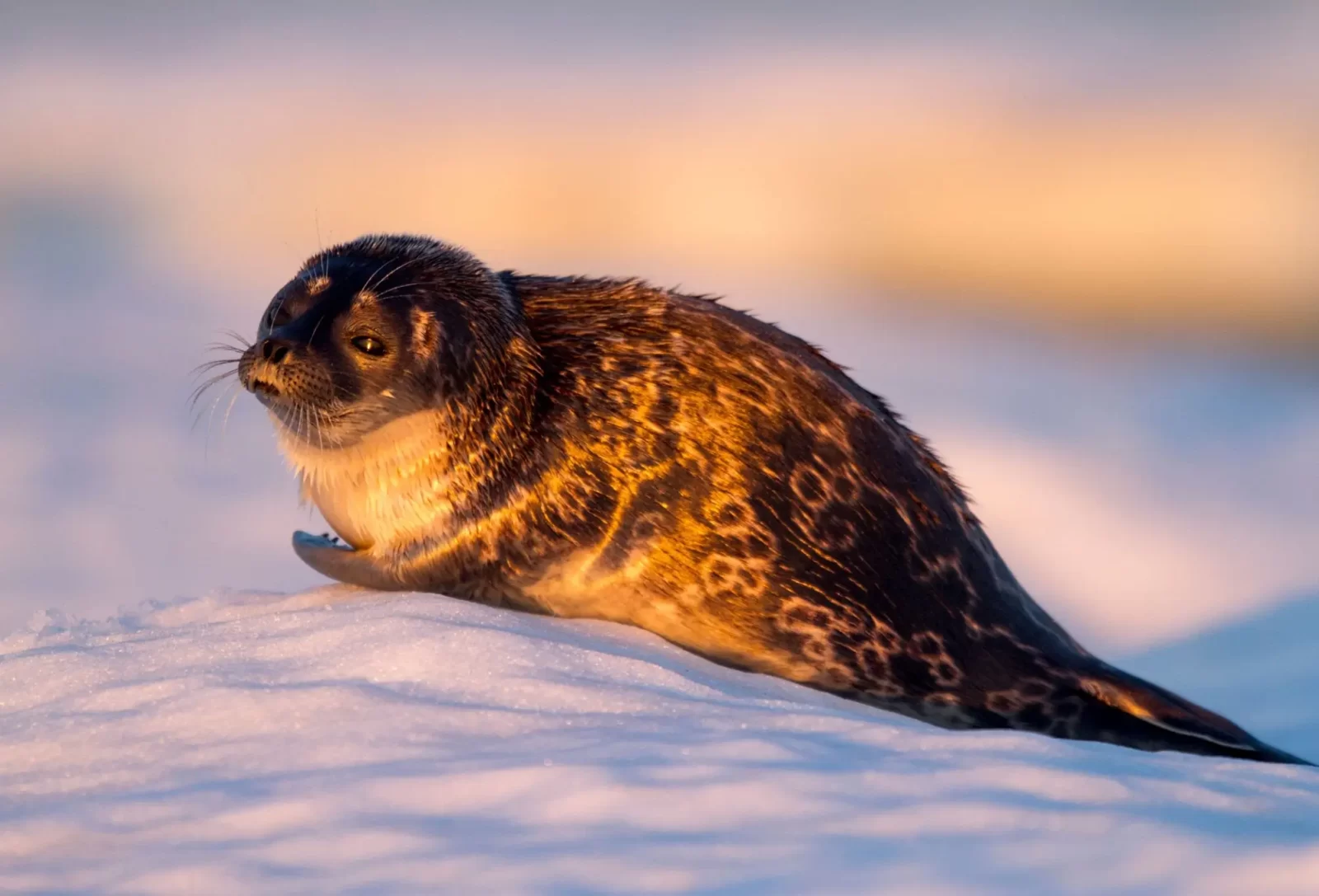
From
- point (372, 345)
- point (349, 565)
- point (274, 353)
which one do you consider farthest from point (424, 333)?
point (349, 565)

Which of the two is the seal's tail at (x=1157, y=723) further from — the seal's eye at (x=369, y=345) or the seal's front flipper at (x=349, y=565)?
the seal's eye at (x=369, y=345)

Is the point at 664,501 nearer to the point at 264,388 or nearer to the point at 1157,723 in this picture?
the point at 264,388

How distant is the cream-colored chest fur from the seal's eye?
28 cm

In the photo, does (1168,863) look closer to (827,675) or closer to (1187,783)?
(1187,783)

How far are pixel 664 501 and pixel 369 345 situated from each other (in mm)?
1294

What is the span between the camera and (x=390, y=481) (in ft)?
21.6

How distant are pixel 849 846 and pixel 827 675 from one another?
8.18ft

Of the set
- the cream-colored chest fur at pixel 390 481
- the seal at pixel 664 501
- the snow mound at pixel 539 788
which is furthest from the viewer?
the cream-colored chest fur at pixel 390 481

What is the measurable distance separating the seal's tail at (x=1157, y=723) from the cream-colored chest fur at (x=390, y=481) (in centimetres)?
263

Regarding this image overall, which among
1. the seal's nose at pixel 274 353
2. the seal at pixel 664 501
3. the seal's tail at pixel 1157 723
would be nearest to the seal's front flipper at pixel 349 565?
the seal at pixel 664 501

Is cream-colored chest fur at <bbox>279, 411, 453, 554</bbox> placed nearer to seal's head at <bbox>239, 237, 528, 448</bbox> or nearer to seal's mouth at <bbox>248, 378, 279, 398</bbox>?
seal's head at <bbox>239, 237, 528, 448</bbox>

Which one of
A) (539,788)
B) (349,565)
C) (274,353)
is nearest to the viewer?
(539,788)

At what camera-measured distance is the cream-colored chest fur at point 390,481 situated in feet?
21.4

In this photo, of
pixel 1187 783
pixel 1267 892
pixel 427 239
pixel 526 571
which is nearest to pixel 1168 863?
pixel 1267 892
